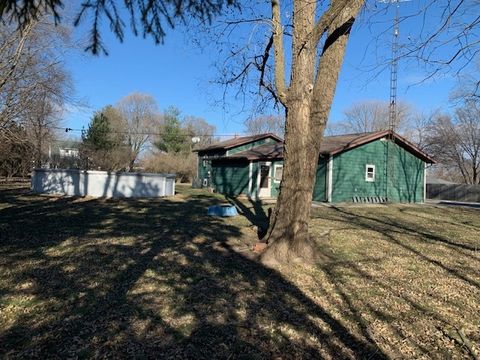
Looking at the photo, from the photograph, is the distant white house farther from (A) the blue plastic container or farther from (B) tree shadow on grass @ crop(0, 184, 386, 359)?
(B) tree shadow on grass @ crop(0, 184, 386, 359)

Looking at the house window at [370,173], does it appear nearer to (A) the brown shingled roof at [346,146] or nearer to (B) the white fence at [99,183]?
(A) the brown shingled roof at [346,146]

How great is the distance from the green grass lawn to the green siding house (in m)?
11.6

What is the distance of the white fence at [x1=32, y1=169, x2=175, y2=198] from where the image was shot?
19625mm

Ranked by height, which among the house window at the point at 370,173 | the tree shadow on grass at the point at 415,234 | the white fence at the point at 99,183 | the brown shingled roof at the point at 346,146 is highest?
the brown shingled roof at the point at 346,146

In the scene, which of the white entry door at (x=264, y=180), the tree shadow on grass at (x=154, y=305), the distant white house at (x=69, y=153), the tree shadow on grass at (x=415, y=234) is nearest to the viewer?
the tree shadow on grass at (x=154, y=305)

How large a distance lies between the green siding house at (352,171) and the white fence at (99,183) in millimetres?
4670

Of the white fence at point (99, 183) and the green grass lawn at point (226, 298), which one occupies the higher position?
the white fence at point (99, 183)

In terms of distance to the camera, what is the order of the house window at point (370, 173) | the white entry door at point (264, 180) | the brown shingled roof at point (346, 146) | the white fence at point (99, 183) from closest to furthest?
the white fence at point (99, 183) < the brown shingled roof at point (346, 146) < the house window at point (370, 173) < the white entry door at point (264, 180)

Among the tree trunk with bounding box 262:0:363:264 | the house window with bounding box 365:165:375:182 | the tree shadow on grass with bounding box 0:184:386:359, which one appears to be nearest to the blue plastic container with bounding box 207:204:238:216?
the tree shadow on grass with bounding box 0:184:386:359

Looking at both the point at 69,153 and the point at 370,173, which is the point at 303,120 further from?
the point at 69,153

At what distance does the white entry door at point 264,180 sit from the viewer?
73.6 ft

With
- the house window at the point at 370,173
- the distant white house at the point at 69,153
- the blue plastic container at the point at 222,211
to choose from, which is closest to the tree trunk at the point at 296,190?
the blue plastic container at the point at 222,211

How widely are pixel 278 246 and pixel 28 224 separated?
6750 mm

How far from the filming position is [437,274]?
618 centimetres
